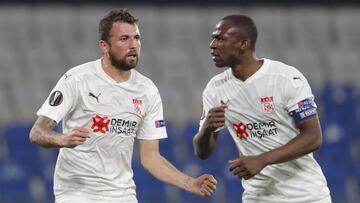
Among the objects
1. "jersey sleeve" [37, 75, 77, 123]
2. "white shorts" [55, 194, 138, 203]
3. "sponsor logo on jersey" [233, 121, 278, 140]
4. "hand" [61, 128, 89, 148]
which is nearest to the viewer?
"hand" [61, 128, 89, 148]

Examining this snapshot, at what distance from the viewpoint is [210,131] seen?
5949mm

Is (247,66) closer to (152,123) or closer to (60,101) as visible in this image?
(152,123)

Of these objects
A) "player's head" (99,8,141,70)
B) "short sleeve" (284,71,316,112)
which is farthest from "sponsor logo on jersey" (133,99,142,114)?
"short sleeve" (284,71,316,112)

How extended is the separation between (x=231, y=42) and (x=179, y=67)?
26.7 feet

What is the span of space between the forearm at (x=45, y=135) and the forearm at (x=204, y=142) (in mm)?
1051

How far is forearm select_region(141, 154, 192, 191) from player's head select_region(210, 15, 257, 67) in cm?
77

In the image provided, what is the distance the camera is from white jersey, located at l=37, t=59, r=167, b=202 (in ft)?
19.0

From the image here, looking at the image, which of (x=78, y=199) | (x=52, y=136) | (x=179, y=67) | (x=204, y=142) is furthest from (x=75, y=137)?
(x=179, y=67)

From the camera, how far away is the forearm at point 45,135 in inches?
209

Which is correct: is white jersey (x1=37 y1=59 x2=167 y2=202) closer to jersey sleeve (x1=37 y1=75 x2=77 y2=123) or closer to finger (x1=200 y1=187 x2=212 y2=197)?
jersey sleeve (x1=37 y1=75 x2=77 y2=123)

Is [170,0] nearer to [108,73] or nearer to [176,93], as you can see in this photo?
[176,93]

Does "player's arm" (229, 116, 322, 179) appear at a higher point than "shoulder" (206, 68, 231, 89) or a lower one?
lower

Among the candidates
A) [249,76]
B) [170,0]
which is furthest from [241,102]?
[170,0]

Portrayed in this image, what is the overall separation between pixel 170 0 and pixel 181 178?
10.1 m
